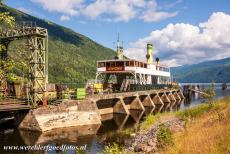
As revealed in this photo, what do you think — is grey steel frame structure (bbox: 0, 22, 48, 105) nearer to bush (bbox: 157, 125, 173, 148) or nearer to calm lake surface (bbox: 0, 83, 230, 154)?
calm lake surface (bbox: 0, 83, 230, 154)

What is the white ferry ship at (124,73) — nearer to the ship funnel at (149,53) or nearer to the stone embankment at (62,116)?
the ship funnel at (149,53)

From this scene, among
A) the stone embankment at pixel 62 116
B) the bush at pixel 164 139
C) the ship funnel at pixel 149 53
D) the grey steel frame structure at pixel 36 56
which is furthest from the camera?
the ship funnel at pixel 149 53

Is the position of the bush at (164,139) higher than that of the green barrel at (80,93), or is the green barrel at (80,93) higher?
the green barrel at (80,93)

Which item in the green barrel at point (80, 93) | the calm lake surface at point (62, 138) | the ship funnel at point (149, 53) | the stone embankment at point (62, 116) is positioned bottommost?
the calm lake surface at point (62, 138)

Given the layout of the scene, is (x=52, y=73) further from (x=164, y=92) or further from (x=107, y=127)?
(x=107, y=127)

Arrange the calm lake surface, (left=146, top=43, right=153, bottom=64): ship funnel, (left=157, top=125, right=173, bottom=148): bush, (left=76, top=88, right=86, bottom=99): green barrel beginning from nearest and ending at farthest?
(left=157, top=125, right=173, bottom=148): bush
the calm lake surface
(left=76, top=88, right=86, bottom=99): green barrel
(left=146, top=43, right=153, bottom=64): ship funnel

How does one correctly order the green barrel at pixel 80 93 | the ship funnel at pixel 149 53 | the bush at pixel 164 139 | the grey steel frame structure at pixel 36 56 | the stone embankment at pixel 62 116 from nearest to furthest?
the bush at pixel 164 139, the stone embankment at pixel 62 116, the grey steel frame structure at pixel 36 56, the green barrel at pixel 80 93, the ship funnel at pixel 149 53

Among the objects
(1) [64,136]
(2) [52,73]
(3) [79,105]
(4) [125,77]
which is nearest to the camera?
(1) [64,136]

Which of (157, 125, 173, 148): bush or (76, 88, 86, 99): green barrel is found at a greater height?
(76, 88, 86, 99): green barrel

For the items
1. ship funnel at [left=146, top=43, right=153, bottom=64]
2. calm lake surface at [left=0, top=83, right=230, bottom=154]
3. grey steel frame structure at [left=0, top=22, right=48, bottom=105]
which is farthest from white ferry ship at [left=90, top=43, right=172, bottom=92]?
calm lake surface at [left=0, top=83, right=230, bottom=154]

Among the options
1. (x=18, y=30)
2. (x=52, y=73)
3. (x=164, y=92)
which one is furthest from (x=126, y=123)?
(x=52, y=73)

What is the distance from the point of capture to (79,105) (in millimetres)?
39000

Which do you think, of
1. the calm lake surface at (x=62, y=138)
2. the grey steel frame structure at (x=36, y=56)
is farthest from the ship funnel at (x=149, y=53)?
the grey steel frame structure at (x=36, y=56)

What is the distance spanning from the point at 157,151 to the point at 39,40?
75.3 ft
